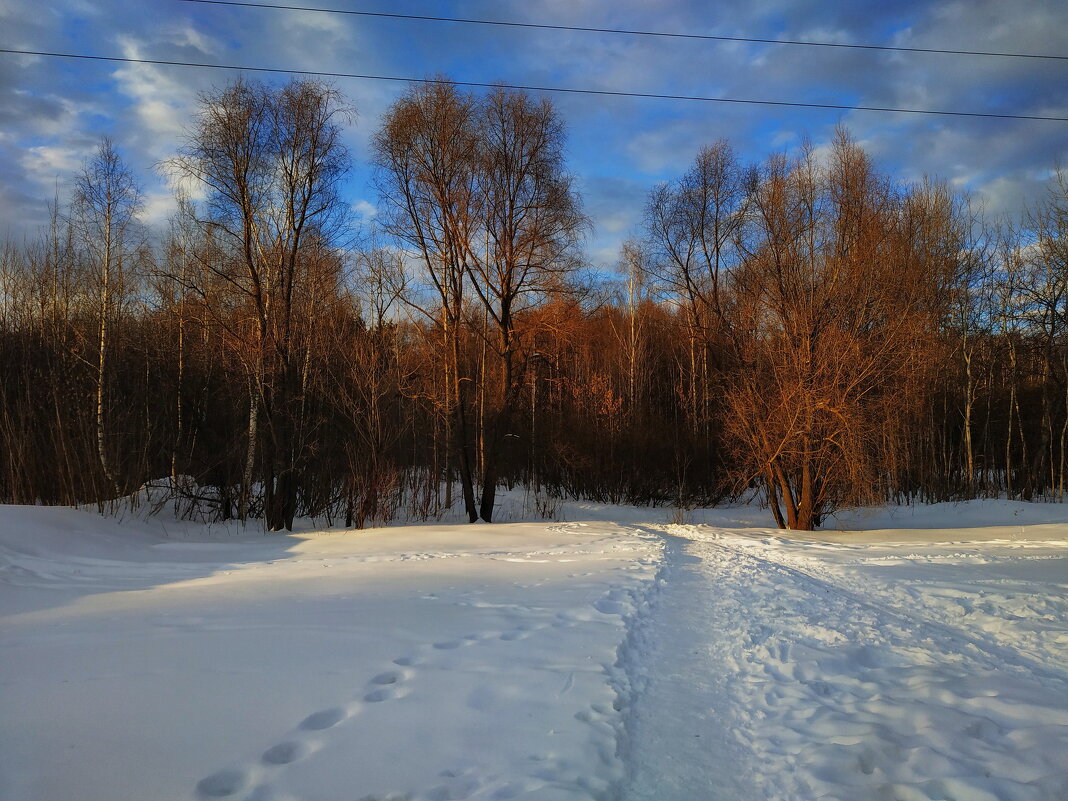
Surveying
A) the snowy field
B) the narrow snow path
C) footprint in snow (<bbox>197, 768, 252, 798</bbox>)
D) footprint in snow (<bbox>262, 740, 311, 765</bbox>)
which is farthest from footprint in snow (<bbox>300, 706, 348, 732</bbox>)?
the narrow snow path

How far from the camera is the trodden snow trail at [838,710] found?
10.3 ft

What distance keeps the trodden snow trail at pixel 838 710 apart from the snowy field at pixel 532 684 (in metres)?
0.02

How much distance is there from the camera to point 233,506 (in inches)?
753

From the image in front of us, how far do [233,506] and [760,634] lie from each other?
17496 mm

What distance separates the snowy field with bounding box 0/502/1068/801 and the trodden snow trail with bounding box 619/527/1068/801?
2 cm

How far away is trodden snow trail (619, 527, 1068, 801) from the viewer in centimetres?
315

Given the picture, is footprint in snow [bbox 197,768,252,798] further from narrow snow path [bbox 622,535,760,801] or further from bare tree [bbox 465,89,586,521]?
bare tree [bbox 465,89,586,521]


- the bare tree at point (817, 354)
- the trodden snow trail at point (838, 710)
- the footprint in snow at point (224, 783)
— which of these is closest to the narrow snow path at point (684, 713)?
the trodden snow trail at point (838, 710)

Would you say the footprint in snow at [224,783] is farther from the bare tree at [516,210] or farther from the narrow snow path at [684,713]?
the bare tree at [516,210]

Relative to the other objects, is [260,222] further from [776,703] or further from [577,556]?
[776,703]

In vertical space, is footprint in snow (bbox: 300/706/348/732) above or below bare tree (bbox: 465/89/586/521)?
below

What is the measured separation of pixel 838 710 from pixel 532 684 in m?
2.02

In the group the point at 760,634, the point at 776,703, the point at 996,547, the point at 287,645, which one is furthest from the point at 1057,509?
the point at 287,645

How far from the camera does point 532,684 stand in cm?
431
